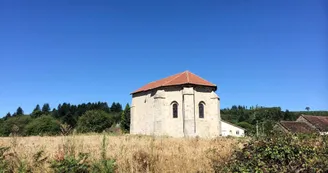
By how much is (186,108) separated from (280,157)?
2442cm

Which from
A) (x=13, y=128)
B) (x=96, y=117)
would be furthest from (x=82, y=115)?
(x=13, y=128)

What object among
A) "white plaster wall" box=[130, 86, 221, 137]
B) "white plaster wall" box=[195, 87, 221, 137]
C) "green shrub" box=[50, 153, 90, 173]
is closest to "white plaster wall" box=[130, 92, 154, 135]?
"white plaster wall" box=[130, 86, 221, 137]

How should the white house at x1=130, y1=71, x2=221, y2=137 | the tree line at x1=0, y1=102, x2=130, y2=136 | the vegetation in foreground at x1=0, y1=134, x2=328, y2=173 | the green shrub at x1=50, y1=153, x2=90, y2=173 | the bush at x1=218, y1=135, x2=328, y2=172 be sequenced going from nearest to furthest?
the bush at x1=218, y1=135, x2=328, y2=172, the vegetation in foreground at x1=0, y1=134, x2=328, y2=173, the green shrub at x1=50, y1=153, x2=90, y2=173, the white house at x1=130, y1=71, x2=221, y2=137, the tree line at x1=0, y1=102, x2=130, y2=136

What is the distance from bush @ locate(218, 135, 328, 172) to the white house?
23.5 meters

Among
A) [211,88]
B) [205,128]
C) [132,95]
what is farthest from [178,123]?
[132,95]

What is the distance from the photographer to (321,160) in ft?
10.5

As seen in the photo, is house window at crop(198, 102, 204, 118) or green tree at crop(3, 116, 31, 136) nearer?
green tree at crop(3, 116, 31, 136)

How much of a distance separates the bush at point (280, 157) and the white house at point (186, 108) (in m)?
23.5

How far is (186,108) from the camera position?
27.9m

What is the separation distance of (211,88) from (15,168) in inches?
1063

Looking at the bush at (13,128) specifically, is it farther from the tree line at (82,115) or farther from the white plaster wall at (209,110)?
the white plaster wall at (209,110)

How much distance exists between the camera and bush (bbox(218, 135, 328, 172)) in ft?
10.6

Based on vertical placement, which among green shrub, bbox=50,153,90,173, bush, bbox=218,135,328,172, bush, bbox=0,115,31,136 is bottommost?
green shrub, bbox=50,153,90,173

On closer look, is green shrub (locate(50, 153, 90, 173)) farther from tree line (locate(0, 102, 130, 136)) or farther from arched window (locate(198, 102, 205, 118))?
tree line (locate(0, 102, 130, 136))
